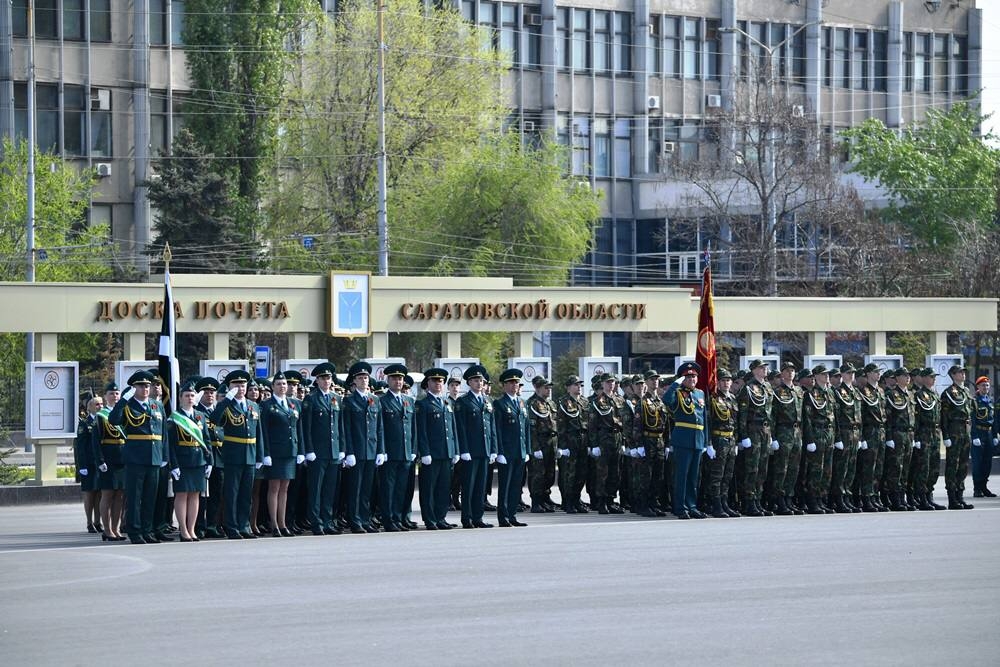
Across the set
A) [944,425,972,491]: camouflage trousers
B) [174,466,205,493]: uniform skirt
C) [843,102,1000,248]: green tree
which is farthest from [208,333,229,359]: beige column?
[843,102,1000,248]: green tree

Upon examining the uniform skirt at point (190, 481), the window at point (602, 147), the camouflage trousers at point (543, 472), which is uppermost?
the window at point (602, 147)

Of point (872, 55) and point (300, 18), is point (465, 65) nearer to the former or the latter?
point (300, 18)

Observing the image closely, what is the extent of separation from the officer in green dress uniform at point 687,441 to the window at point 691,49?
4384 cm

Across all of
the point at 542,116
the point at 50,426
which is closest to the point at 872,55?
the point at 542,116

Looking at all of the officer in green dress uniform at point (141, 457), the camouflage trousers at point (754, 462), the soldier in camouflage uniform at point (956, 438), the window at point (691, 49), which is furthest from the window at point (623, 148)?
the officer in green dress uniform at point (141, 457)

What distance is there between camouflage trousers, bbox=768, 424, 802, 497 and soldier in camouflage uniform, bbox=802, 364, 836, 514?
0.20 meters

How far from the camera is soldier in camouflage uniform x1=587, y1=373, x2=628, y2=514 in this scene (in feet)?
66.6

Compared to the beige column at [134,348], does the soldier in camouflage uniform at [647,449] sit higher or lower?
lower

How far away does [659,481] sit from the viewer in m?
20.1

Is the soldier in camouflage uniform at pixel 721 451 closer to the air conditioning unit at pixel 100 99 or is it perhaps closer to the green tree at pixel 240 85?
the green tree at pixel 240 85

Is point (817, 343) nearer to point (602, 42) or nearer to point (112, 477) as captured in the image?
point (112, 477)

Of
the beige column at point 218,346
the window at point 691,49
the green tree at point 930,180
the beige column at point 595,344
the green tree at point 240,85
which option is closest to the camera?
the beige column at point 218,346

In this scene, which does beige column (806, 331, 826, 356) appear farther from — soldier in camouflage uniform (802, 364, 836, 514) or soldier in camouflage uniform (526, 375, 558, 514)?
soldier in camouflage uniform (526, 375, 558, 514)

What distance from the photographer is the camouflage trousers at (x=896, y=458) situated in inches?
816
